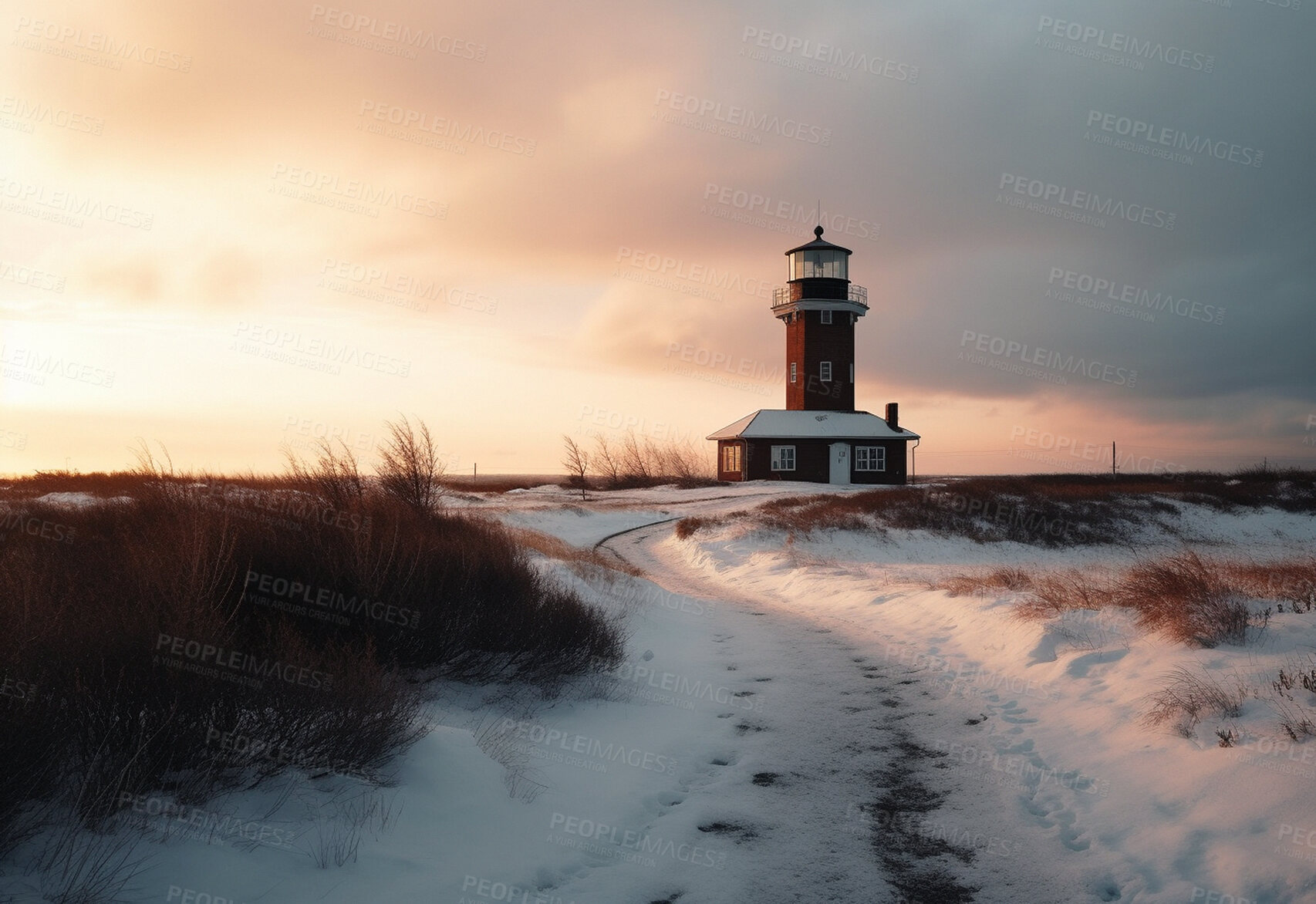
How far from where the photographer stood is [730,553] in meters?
22.2

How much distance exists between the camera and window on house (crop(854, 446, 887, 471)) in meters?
48.6

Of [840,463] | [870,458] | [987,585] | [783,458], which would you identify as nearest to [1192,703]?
[987,585]

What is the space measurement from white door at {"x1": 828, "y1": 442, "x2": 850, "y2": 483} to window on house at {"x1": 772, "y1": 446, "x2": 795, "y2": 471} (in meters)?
2.49

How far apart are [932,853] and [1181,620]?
4819 millimetres

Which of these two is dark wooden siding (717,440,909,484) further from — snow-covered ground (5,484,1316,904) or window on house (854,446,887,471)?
snow-covered ground (5,484,1316,904)

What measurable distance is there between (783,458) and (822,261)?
12.2m

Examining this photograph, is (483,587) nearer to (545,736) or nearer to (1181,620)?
(545,736)

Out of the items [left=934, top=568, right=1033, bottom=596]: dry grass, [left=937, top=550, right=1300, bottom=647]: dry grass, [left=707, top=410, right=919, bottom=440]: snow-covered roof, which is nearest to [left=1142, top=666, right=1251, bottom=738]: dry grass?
[left=937, top=550, right=1300, bottom=647]: dry grass

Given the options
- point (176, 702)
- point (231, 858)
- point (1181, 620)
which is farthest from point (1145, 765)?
point (176, 702)

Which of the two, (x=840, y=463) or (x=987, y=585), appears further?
(x=840, y=463)

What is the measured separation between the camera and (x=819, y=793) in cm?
562

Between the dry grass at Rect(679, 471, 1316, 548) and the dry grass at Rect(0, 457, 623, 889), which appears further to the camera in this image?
the dry grass at Rect(679, 471, 1316, 548)

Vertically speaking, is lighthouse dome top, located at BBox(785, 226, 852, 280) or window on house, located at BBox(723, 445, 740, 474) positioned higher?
lighthouse dome top, located at BBox(785, 226, 852, 280)

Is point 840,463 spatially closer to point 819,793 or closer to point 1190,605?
point 1190,605
